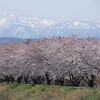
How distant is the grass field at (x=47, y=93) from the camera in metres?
34.4

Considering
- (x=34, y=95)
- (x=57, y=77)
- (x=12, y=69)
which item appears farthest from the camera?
(x=12, y=69)

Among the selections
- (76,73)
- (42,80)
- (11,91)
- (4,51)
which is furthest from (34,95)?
(4,51)

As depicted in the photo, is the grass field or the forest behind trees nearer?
the grass field

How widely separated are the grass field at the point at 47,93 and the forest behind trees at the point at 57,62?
31.1 ft

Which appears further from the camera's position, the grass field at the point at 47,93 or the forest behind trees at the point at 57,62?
the forest behind trees at the point at 57,62

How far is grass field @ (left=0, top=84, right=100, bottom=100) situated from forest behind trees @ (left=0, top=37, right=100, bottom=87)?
9.48 metres

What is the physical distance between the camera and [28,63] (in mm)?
60562

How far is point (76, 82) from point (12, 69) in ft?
50.7

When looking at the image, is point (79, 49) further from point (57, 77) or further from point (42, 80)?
point (42, 80)

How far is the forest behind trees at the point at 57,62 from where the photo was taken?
168ft

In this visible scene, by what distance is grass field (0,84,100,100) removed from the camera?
113 ft

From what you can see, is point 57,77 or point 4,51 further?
point 4,51

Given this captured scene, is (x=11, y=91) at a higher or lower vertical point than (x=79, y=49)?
lower

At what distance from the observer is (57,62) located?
5469cm
